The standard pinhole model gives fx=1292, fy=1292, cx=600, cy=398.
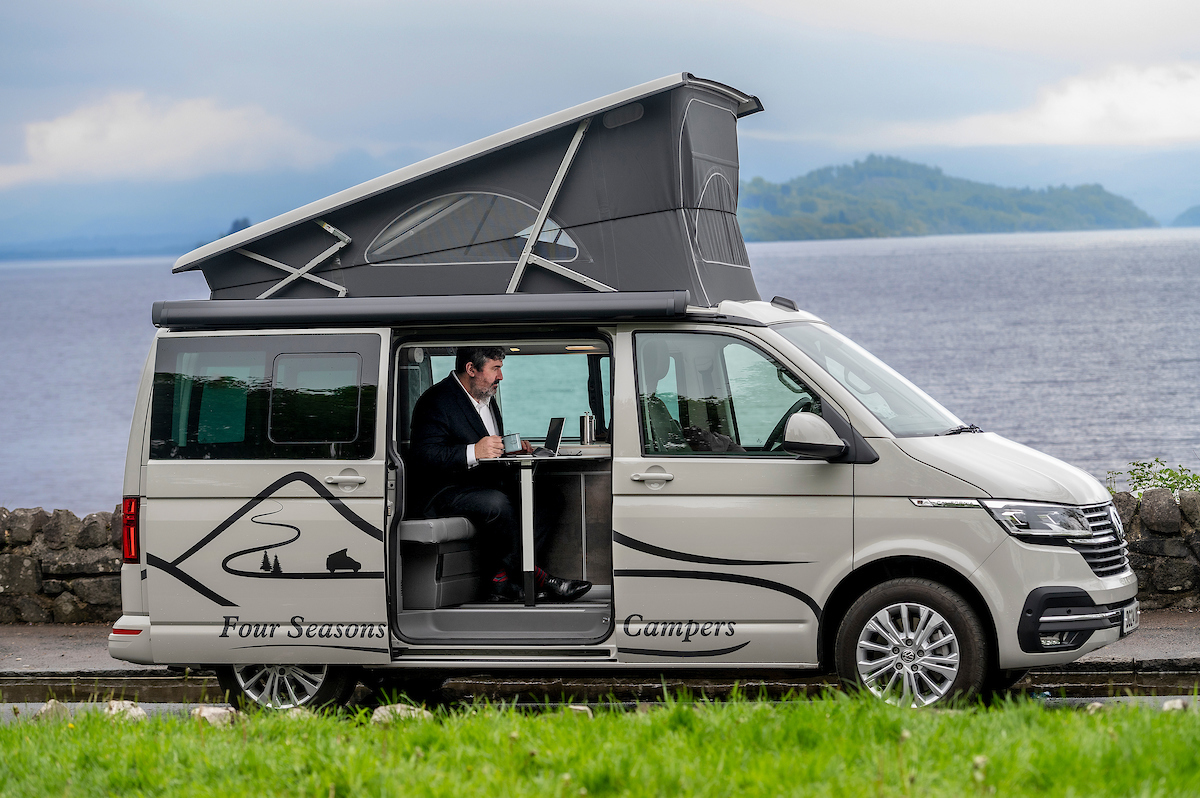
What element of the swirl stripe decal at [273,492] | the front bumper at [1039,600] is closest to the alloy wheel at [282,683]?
the swirl stripe decal at [273,492]

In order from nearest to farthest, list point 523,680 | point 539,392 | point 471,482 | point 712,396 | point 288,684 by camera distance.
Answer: point 712,396 → point 288,684 → point 471,482 → point 523,680 → point 539,392

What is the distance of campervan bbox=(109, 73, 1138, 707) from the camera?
641 centimetres

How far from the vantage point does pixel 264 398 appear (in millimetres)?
7113

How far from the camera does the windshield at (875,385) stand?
265 inches

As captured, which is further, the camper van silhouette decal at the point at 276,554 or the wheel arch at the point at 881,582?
the camper van silhouette decal at the point at 276,554

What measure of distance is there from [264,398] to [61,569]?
4.37 metres

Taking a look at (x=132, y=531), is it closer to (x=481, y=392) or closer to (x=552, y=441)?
(x=481, y=392)

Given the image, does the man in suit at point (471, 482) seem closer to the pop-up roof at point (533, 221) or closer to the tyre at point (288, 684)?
the pop-up roof at point (533, 221)

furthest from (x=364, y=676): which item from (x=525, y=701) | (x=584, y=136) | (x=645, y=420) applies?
(x=584, y=136)

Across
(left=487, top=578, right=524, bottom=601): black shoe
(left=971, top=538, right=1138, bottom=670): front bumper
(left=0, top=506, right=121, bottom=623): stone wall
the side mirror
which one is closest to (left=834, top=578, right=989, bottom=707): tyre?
(left=971, top=538, right=1138, bottom=670): front bumper

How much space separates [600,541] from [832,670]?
5.97 feet

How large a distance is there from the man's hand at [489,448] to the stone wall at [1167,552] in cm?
480

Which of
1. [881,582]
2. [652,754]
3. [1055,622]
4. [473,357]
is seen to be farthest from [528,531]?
[1055,622]

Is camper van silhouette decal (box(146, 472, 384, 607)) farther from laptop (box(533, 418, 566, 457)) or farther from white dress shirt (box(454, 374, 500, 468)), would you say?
laptop (box(533, 418, 566, 457))
